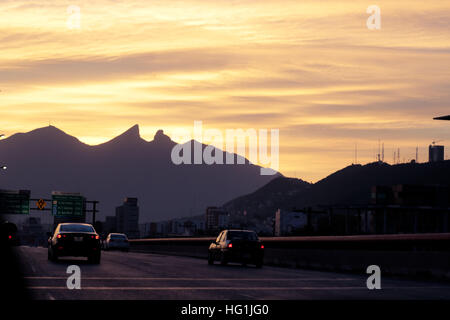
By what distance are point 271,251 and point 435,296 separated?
71.9ft

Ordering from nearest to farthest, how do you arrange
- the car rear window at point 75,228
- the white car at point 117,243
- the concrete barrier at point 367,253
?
1. the concrete barrier at point 367,253
2. the car rear window at point 75,228
3. the white car at point 117,243

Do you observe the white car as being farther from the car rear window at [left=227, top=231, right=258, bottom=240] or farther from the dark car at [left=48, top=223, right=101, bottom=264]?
the dark car at [left=48, top=223, right=101, bottom=264]

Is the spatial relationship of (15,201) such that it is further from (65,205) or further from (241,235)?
(241,235)

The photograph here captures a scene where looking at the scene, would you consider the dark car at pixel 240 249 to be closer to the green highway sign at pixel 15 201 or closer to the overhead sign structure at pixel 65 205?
the overhead sign structure at pixel 65 205

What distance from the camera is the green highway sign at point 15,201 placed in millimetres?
122375

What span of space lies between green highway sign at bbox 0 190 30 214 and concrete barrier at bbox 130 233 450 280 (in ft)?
281

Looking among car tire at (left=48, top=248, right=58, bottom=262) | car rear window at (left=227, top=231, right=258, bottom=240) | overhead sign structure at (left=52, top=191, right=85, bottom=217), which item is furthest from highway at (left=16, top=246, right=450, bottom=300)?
overhead sign structure at (left=52, top=191, right=85, bottom=217)

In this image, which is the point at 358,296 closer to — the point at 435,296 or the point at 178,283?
the point at 435,296

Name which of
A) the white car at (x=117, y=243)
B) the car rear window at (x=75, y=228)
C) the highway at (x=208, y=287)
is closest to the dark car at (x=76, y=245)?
the car rear window at (x=75, y=228)

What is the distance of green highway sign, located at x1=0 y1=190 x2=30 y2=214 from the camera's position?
122 m

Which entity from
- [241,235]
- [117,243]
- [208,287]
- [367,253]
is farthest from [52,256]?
[117,243]

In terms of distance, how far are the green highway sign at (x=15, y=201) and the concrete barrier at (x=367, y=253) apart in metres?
85.6

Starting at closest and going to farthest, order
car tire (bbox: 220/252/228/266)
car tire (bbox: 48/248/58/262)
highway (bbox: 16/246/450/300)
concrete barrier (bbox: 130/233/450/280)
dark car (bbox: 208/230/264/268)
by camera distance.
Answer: highway (bbox: 16/246/450/300) → concrete barrier (bbox: 130/233/450/280) → car tire (bbox: 48/248/58/262) → dark car (bbox: 208/230/264/268) → car tire (bbox: 220/252/228/266)

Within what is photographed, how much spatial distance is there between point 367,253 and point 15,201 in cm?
9906
